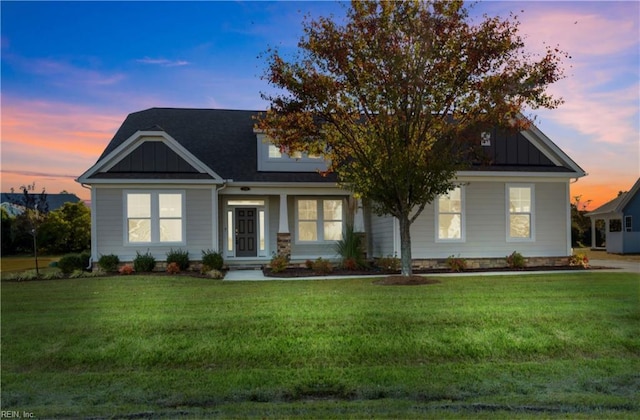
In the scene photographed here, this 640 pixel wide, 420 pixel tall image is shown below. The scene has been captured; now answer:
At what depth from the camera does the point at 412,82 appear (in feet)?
43.9

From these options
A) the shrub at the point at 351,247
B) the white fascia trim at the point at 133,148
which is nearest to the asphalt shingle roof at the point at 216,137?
the white fascia trim at the point at 133,148

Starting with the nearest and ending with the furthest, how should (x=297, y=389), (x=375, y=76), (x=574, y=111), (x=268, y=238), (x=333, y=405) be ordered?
1. (x=333, y=405)
2. (x=297, y=389)
3. (x=375, y=76)
4. (x=574, y=111)
5. (x=268, y=238)

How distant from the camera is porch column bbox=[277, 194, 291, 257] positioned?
1872 cm

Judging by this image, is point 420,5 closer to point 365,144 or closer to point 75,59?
point 365,144

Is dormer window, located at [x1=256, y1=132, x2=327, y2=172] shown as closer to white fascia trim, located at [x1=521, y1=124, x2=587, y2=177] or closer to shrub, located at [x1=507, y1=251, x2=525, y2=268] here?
shrub, located at [x1=507, y1=251, x2=525, y2=268]

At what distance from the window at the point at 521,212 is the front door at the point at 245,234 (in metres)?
8.90

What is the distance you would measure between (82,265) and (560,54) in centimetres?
1504

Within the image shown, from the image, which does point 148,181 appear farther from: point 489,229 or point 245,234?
point 489,229

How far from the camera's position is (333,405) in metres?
5.85

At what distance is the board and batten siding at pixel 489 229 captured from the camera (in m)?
18.0

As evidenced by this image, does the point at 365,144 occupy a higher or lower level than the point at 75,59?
lower

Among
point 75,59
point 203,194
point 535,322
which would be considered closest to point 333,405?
point 535,322

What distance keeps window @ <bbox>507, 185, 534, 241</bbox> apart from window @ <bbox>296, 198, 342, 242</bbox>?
5958mm

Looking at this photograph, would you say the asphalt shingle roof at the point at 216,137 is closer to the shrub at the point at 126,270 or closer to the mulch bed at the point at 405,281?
the shrub at the point at 126,270
